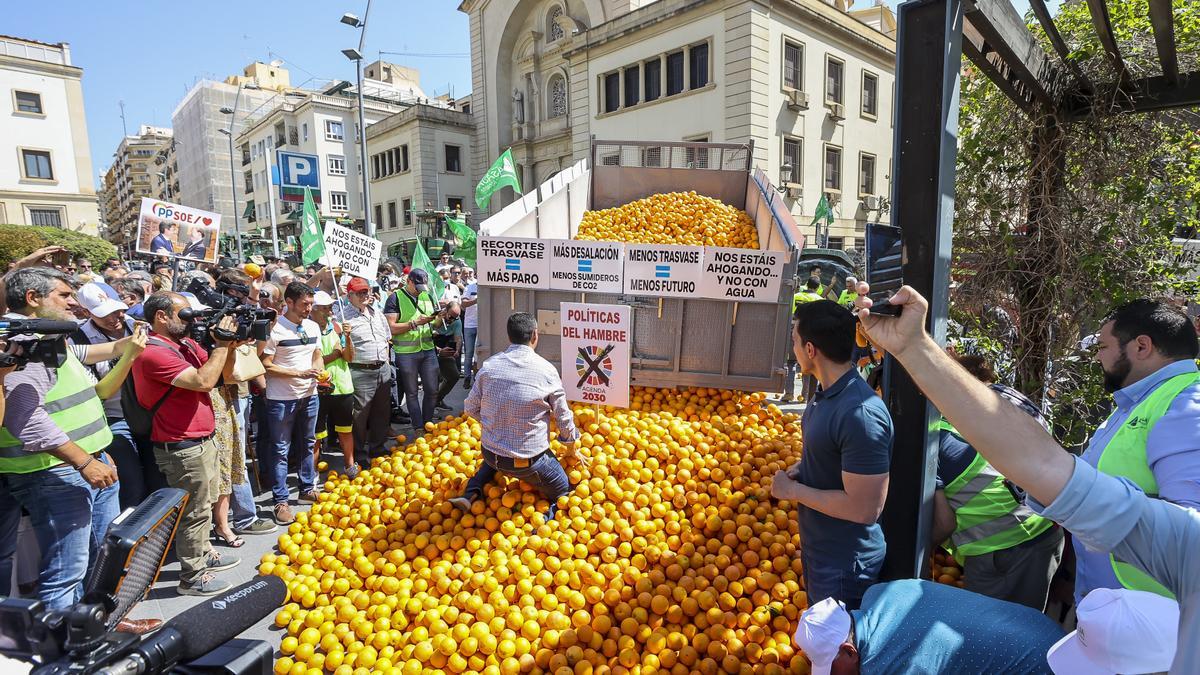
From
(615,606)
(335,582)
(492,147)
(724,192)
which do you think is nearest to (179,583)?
(335,582)

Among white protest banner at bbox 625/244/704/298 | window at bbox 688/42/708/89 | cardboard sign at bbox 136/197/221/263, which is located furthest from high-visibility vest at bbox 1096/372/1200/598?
window at bbox 688/42/708/89

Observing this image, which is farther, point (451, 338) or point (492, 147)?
point (492, 147)

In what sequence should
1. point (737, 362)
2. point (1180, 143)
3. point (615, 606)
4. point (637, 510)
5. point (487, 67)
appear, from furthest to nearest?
point (487, 67), point (737, 362), point (637, 510), point (1180, 143), point (615, 606)

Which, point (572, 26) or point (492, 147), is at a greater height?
point (572, 26)

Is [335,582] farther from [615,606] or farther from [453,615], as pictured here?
[615,606]

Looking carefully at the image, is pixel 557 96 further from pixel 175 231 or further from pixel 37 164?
pixel 37 164

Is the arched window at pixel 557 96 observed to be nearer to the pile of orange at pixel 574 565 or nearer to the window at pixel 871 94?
the window at pixel 871 94

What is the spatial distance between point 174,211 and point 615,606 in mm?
10014

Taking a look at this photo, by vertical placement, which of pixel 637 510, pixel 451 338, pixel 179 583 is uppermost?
pixel 451 338

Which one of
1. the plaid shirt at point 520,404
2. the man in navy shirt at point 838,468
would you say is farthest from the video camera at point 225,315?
the man in navy shirt at point 838,468

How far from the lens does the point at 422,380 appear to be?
726cm

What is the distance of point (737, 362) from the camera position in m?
5.63

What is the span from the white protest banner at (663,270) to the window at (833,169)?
24.2 metres

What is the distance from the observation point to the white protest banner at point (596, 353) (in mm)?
4902
